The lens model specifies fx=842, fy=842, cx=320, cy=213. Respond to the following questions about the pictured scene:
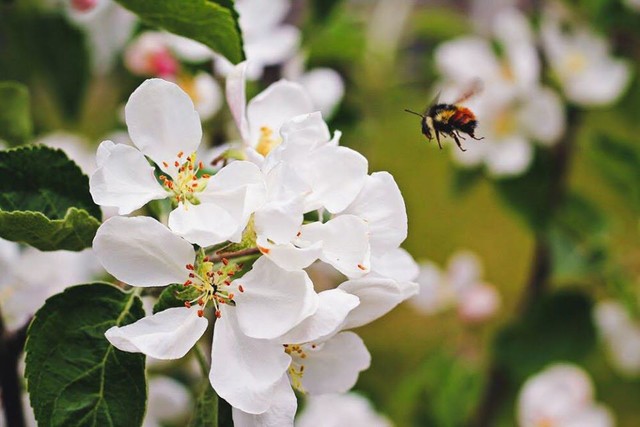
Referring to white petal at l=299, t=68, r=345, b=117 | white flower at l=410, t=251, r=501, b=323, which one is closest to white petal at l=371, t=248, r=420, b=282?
white petal at l=299, t=68, r=345, b=117

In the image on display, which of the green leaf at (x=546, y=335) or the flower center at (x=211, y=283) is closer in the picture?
the flower center at (x=211, y=283)

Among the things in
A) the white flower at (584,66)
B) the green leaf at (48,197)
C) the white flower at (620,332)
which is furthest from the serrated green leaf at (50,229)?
the white flower at (620,332)

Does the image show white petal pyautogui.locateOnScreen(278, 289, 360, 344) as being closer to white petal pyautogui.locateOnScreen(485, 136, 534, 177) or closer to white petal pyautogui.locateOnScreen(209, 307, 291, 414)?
white petal pyautogui.locateOnScreen(209, 307, 291, 414)

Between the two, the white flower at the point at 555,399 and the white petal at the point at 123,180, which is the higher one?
the white petal at the point at 123,180

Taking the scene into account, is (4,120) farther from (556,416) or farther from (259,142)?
(556,416)

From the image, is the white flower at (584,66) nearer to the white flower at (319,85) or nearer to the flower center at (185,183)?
the white flower at (319,85)

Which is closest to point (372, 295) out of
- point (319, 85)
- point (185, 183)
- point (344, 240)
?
point (344, 240)

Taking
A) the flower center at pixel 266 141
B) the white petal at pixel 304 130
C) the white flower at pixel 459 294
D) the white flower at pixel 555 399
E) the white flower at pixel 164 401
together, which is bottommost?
the white flower at pixel 459 294
